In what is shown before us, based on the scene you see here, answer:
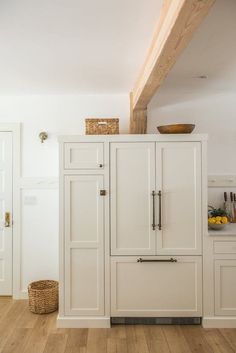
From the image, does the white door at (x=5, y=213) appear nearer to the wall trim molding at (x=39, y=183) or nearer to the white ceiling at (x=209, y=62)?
the wall trim molding at (x=39, y=183)

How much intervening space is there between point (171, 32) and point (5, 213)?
3.08 m

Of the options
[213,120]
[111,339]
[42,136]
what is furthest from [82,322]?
[213,120]

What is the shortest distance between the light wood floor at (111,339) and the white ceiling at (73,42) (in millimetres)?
2490

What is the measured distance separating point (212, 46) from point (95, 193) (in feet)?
5.55

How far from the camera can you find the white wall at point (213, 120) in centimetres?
394

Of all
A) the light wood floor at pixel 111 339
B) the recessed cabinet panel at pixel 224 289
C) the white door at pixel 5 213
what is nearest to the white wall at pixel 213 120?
the recessed cabinet panel at pixel 224 289

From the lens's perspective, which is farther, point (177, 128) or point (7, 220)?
point (7, 220)

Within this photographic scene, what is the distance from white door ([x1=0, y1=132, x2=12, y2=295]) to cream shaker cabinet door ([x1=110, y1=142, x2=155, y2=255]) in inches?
57.7

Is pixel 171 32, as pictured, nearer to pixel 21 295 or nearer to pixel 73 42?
pixel 73 42

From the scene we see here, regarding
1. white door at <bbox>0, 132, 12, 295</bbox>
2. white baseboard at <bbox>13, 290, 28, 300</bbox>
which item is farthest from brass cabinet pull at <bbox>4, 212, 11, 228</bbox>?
white baseboard at <bbox>13, 290, 28, 300</bbox>

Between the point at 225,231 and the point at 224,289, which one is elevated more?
the point at 225,231

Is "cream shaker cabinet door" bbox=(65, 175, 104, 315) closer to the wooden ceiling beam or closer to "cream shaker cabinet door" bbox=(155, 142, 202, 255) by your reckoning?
"cream shaker cabinet door" bbox=(155, 142, 202, 255)

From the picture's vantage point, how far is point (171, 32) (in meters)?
1.69

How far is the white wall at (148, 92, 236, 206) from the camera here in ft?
12.9
